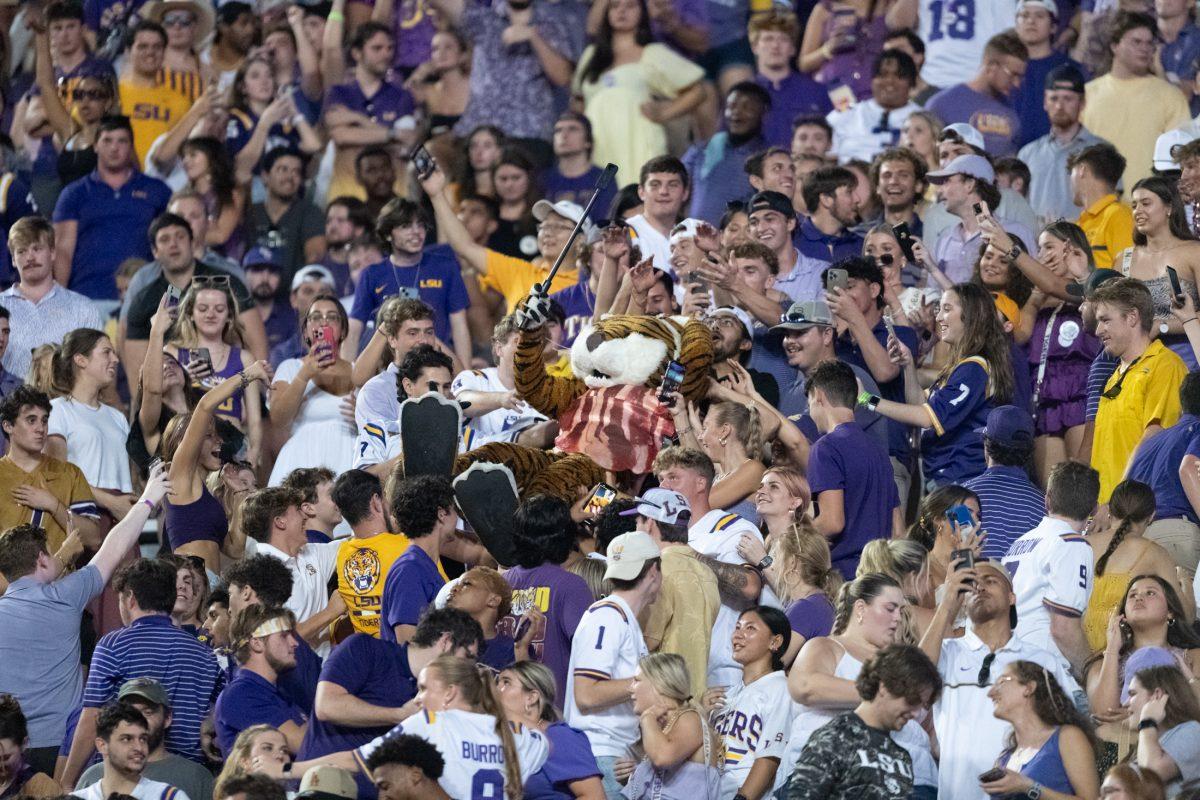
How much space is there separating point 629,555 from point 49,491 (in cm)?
361

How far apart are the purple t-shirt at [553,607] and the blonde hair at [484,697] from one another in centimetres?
99

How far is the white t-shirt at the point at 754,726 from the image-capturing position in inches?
302

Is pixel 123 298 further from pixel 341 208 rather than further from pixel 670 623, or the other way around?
pixel 670 623

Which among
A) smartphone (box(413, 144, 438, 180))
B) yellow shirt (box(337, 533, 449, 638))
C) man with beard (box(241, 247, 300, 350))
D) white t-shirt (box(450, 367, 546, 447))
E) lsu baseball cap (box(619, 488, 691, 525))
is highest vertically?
lsu baseball cap (box(619, 488, 691, 525))

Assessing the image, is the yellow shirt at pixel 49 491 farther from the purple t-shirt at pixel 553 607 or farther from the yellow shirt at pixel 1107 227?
the yellow shirt at pixel 1107 227

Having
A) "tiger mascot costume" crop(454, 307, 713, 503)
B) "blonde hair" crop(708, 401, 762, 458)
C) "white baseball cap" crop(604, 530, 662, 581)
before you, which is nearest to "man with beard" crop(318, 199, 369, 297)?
"tiger mascot costume" crop(454, 307, 713, 503)

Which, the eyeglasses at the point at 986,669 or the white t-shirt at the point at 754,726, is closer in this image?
the eyeglasses at the point at 986,669

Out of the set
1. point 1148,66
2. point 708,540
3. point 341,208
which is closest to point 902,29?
point 1148,66

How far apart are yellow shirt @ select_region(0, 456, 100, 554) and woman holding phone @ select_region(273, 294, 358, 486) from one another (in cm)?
96

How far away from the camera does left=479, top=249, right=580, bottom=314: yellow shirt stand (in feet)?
39.6

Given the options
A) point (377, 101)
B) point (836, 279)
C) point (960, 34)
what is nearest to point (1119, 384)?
point (836, 279)

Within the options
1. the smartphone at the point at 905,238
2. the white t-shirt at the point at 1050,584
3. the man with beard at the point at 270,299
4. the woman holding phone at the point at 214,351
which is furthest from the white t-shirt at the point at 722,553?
the man with beard at the point at 270,299

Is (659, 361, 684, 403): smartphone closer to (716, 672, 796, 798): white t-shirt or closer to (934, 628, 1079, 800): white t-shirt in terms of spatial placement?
(716, 672, 796, 798): white t-shirt

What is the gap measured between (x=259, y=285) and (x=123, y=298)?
35.8 inches
